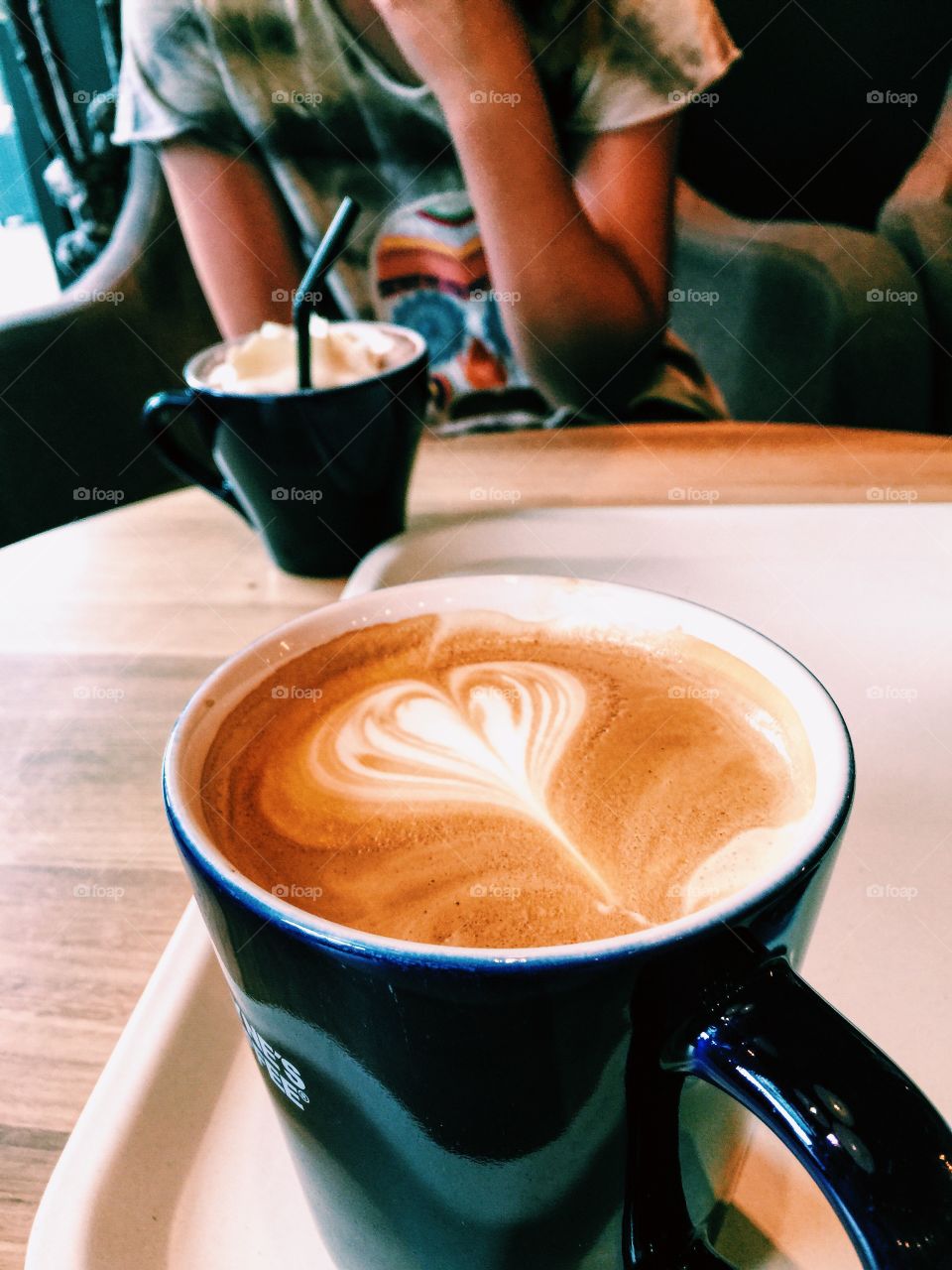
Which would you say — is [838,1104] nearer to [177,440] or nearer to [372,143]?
[177,440]

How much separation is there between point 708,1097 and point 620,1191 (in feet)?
0.13

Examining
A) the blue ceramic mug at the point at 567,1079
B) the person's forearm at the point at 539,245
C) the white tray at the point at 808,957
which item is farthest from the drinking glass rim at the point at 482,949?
the person's forearm at the point at 539,245

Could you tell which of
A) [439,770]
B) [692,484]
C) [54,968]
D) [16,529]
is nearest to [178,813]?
[439,770]

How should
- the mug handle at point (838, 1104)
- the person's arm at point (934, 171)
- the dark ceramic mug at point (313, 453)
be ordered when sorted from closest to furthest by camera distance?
the mug handle at point (838, 1104)
the dark ceramic mug at point (313, 453)
the person's arm at point (934, 171)

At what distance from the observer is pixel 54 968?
453 mm

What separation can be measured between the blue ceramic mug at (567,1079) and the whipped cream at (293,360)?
0.54 m

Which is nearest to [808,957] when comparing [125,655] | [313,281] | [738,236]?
[125,655]

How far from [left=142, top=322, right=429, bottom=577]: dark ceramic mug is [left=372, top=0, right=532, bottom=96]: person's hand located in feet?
2.24

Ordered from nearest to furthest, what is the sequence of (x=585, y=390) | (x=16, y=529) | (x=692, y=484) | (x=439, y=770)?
(x=439, y=770)
(x=692, y=484)
(x=585, y=390)
(x=16, y=529)

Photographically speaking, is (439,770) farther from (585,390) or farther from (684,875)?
(585,390)

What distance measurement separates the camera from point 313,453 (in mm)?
765

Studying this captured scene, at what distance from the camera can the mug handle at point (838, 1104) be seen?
0.64ft

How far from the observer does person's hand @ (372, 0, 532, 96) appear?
4.14 feet

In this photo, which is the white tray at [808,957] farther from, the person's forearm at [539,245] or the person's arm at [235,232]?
the person's arm at [235,232]
